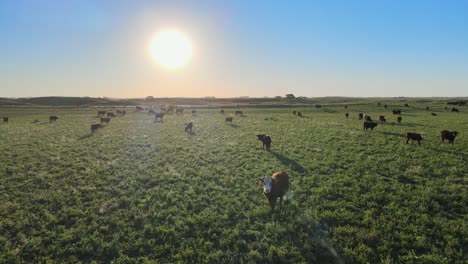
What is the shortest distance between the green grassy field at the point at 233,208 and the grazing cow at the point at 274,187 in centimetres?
45

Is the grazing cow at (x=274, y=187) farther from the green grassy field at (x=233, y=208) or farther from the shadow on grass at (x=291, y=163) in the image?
the shadow on grass at (x=291, y=163)

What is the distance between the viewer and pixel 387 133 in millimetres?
29859

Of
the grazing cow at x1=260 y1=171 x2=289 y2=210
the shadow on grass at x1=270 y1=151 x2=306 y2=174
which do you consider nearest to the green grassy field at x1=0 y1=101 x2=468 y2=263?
the shadow on grass at x1=270 y1=151 x2=306 y2=174

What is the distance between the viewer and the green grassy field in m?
8.62

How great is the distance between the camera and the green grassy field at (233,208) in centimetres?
862

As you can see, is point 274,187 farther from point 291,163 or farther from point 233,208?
point 291,163

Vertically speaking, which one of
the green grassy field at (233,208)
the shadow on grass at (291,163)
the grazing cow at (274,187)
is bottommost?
the green grassy field at (233,208)

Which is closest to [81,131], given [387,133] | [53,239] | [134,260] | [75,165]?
[75,165]

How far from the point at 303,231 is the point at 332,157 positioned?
10491 millimetres

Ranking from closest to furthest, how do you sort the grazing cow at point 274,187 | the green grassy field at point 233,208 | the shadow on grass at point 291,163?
the green grassy field at point 233,208 < the grazing cow at point 274,187 < the shadow on grass at point 291,163

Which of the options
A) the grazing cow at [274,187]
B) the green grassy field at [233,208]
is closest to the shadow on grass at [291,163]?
the green grassy field at [233,208]

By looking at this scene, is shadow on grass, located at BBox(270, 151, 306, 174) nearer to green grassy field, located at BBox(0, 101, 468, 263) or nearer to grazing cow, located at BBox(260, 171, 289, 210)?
green grassy field, located at BBox(0, 101, 468, 263)

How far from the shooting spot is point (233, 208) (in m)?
11.4

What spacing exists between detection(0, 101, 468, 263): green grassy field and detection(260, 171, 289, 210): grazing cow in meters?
0.45
